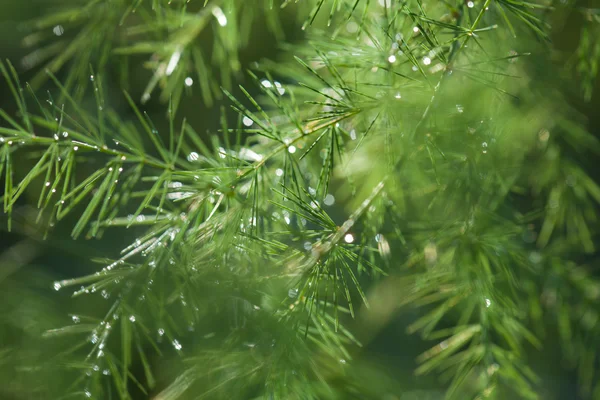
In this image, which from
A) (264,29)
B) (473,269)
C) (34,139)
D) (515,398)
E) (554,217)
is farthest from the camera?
(264,29)

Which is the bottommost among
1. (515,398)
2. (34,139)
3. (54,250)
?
(515,398)

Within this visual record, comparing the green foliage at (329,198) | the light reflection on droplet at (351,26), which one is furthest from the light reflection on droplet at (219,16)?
the light reflection on droplet at (351,26)

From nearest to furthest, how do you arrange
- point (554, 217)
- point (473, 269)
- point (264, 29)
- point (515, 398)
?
point (473, 269), point (554, 217), point (515, 398), point (264, 29)

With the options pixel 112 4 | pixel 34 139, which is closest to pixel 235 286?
pixel 34 139

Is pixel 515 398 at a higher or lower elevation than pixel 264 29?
lower

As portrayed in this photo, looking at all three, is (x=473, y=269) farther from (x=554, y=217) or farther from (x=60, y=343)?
(x=60, y=343)

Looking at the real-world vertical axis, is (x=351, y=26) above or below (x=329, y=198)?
above

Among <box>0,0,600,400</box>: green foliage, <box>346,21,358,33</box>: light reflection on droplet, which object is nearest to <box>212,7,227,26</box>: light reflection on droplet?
<box>0,0,600,400</box>: green foliage

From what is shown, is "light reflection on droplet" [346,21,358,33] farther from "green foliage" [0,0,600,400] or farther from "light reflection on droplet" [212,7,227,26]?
"light reflection on droplet" [212,7,227,26]

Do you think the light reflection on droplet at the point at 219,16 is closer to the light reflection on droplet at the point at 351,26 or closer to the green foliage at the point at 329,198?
the green foliage at the point at 329,198
